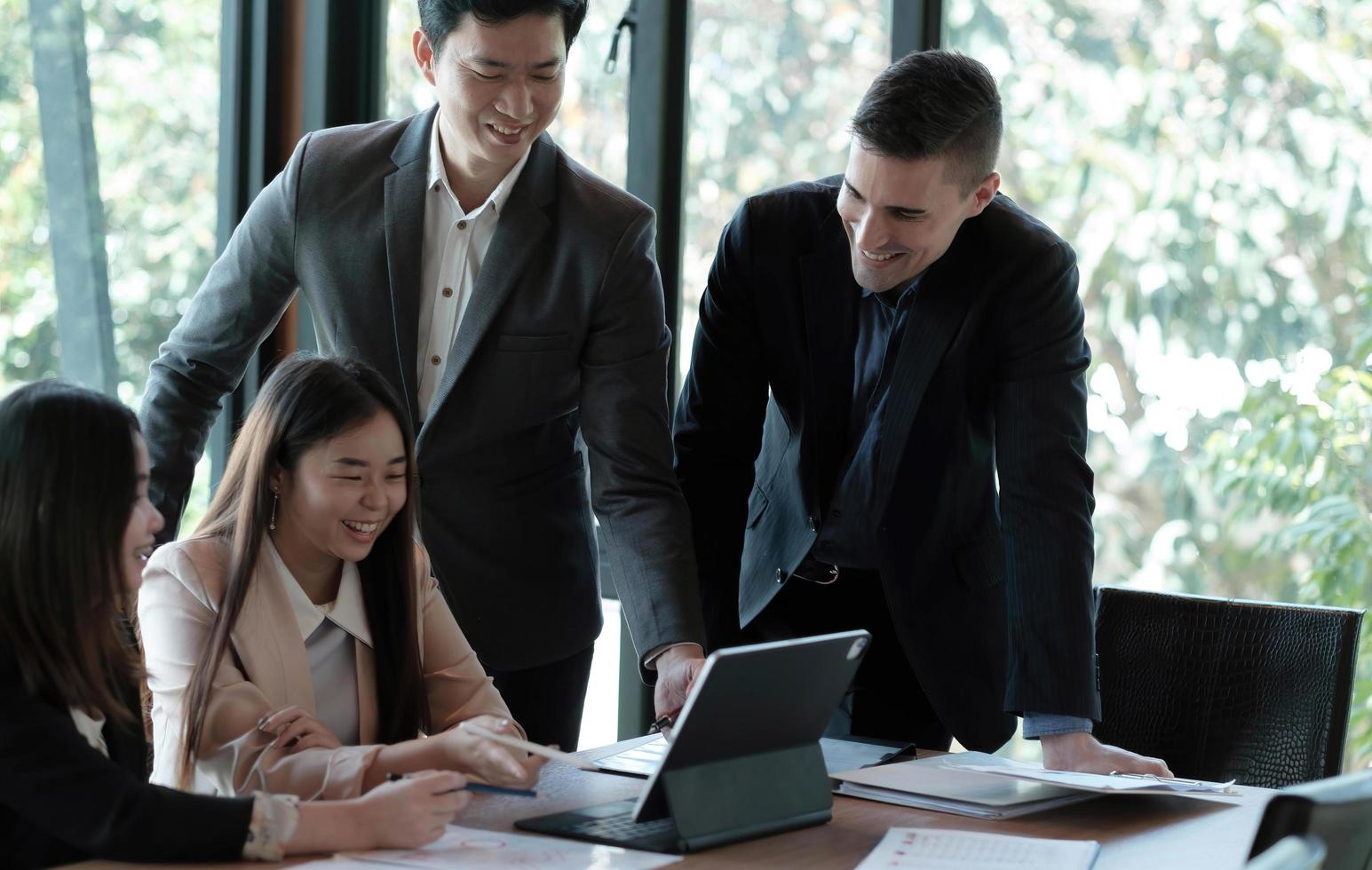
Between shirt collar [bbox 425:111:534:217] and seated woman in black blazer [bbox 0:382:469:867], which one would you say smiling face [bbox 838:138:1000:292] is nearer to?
shirt collar [bbox 425:111:534:217]

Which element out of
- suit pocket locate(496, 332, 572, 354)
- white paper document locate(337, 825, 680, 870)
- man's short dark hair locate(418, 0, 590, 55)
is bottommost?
white paper document locate(337, 825, 680, 870)

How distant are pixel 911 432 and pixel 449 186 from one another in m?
0.75

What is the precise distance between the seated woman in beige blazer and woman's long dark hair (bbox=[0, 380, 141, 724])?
25cm

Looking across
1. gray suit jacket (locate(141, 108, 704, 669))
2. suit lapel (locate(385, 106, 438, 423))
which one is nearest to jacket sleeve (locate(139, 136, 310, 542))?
gray suit jacket (locate(141, 108, 704, 669))

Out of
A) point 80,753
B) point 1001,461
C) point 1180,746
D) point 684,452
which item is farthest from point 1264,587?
point 80,753

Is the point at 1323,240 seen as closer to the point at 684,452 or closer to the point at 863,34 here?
the point at 863,34

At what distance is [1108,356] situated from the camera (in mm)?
3158

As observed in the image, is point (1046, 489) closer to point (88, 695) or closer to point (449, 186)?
Answer: point (449, 186)

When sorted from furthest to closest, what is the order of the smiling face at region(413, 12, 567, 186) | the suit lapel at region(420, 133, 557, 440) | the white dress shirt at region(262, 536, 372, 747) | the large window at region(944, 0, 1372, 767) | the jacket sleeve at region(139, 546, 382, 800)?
the large window at region(944, 0, 1372, 767) < the suit lapel at region(420, 133, 557, 440) < the smiling face at region(413, 12, 567, 186) < the white dress shirt at region(262, 536, 372, 747) < the jacket sleeve at region(139, 546, 382, 800)

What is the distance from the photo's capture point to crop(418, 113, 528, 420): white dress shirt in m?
2.30

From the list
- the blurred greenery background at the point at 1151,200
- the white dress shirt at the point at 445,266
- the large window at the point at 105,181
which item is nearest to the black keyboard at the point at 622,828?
the white dress shirt at the point at 445,266

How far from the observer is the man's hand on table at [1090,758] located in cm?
192

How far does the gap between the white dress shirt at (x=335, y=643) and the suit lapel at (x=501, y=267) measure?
305mm

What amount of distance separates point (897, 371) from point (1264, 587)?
4.08 ft
